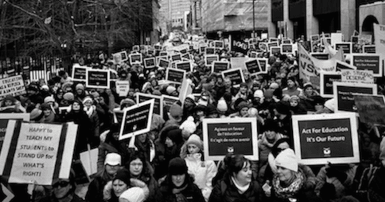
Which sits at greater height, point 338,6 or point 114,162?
point 338,6

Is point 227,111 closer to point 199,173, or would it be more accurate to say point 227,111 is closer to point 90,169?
point 90,169

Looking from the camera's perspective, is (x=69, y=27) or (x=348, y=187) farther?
(x=69, y=27)

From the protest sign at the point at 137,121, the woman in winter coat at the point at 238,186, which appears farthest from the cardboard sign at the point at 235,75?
the woman in winter coat at the point at 238,186

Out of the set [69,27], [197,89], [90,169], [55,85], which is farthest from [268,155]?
[69,27]

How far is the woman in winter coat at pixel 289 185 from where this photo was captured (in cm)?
555

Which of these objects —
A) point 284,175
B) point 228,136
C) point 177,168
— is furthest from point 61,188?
point 284,175

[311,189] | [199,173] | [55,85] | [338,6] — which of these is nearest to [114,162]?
[199,173]

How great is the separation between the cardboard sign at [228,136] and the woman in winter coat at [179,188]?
4.21 ft

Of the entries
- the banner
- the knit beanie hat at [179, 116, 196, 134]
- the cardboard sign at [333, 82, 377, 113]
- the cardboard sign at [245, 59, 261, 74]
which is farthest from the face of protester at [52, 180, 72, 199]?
the cardboard sign at [245, 59, 261, 74]

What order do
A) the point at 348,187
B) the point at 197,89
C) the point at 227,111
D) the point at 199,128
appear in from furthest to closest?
the point at 197,89, the point at 227,111, the point at 199,128, the point at 348,187

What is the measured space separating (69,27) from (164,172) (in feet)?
75.7

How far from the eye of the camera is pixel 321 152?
667 cm

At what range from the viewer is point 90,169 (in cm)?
795

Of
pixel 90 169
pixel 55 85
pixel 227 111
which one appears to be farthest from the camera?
pixel 55 85
